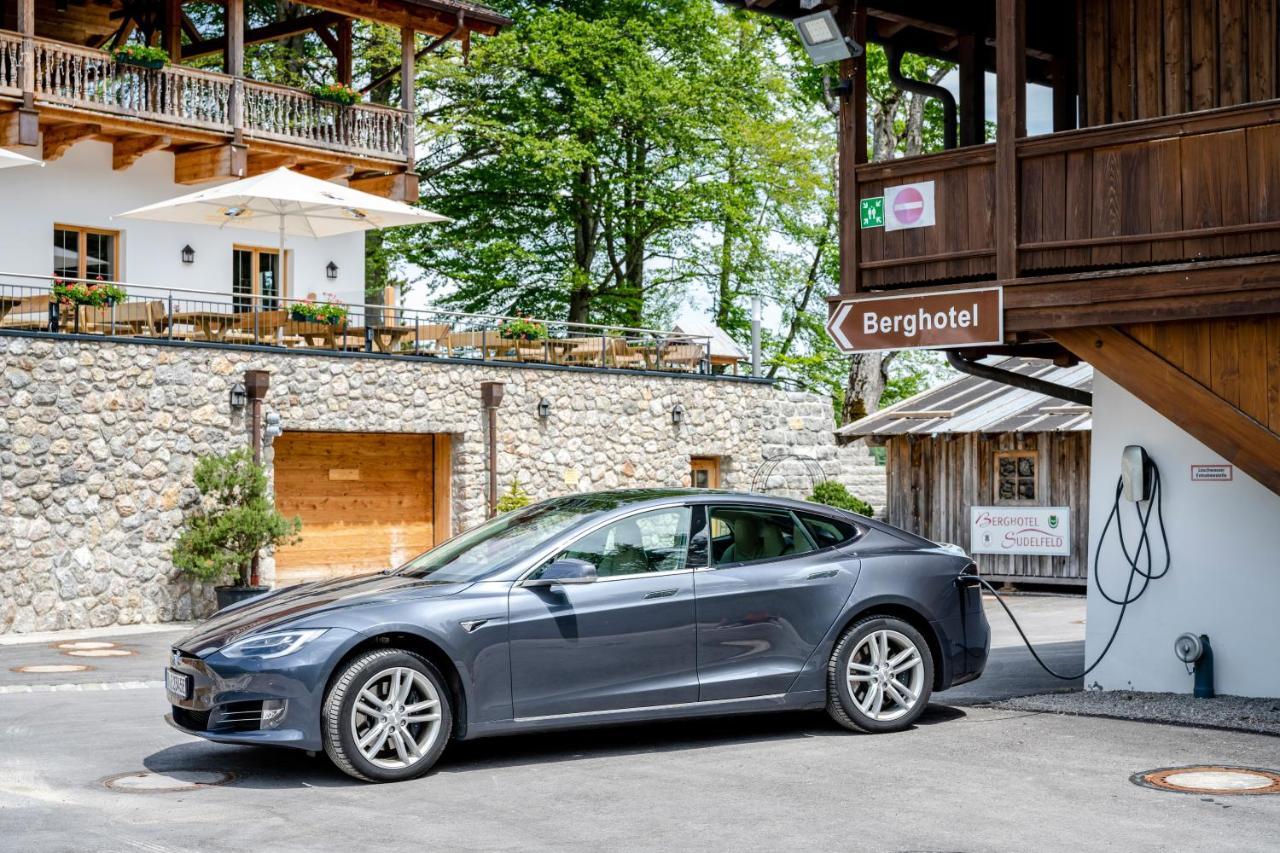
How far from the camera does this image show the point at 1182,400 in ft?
31.8

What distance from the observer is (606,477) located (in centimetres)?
2433

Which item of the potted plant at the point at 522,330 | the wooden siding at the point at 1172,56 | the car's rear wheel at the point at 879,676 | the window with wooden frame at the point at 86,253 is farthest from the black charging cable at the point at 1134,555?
the window with wooden frame at the point at 86,253

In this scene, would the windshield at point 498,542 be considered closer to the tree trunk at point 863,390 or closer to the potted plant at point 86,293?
the potted plant at point 86,293

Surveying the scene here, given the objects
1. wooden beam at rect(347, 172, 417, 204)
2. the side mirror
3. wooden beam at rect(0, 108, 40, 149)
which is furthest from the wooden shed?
the side mirror

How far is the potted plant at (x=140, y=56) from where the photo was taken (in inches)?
840

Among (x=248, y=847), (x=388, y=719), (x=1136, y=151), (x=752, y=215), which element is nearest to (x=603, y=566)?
(x=388, y=719)

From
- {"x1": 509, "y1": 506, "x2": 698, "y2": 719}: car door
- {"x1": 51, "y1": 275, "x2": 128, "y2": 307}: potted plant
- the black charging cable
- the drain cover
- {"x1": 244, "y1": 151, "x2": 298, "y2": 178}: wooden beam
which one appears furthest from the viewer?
{"x1": 244, "y1": 151, "x2": 298, "y2": 178}: wooden beam

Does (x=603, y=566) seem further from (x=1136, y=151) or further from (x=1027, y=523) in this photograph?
(x=1027, y=523)

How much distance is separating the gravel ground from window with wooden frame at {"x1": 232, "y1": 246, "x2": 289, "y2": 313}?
51.4 feet

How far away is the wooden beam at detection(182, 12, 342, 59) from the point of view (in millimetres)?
25812

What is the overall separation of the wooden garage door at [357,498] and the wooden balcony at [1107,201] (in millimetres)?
11860

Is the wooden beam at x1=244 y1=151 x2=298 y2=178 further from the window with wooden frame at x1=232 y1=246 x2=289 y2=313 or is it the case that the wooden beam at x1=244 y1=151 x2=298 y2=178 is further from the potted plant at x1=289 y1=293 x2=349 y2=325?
the potted plant at x1=289 y1=293 x2=349 y2=325

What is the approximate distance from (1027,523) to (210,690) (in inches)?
690

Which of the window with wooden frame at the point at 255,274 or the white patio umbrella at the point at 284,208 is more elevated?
the white patio umbrella at the point at 284,208
